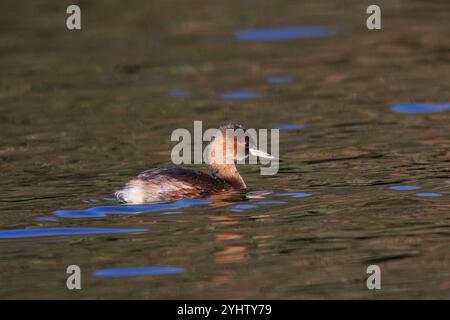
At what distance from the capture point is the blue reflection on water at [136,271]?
7742 mm

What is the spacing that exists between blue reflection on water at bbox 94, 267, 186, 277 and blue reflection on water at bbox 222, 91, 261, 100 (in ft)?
23.3

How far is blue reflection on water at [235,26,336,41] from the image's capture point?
1780 cm

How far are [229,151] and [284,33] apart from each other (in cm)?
777

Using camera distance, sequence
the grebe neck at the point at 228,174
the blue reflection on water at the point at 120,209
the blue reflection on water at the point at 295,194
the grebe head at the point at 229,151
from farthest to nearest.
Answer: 1. the grebe head at the point at 229,151
2. the grebe neck at the point at 228,174
3. the blue reflection on water at the point at 295,194
4. the blue reflection on water at the point at 120,209

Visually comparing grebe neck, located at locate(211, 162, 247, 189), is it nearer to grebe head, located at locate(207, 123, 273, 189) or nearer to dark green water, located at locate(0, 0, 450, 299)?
grebe head, located at locate(207, 123, 273, 189)

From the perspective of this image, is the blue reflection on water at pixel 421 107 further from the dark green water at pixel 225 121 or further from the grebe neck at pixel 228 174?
the grebe neck at pixel 228 174

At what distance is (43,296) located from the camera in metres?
7.36

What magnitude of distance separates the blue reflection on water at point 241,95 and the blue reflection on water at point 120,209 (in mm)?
5295

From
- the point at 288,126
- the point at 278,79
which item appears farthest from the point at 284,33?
the point at 288,126

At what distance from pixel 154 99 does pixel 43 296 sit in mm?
7594

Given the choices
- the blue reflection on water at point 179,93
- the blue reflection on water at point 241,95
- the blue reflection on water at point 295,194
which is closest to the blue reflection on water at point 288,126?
the blue reflection on water at point 241,95

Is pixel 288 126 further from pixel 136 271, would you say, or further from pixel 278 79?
pixel 136 271
